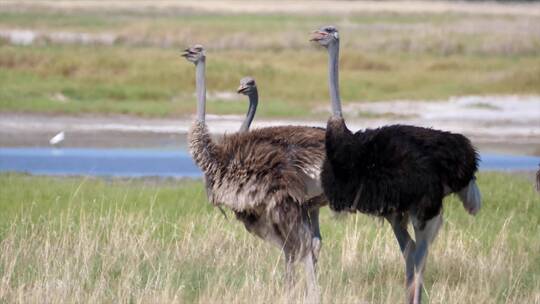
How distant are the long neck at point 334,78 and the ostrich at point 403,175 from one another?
2 cm

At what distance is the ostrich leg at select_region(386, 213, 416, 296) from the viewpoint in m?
7.30

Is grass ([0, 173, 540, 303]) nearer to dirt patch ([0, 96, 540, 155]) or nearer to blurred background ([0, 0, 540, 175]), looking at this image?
blurred background ([0, 0, 540, 175])

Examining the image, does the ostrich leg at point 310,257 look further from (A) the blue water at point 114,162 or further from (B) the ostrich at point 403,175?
(A) the blue water at point 114,162

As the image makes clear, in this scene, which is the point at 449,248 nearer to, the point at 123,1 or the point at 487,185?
the point at 487,185

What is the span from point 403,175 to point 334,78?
2.79 ft

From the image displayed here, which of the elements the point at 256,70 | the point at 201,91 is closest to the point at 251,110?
the point at 201,91

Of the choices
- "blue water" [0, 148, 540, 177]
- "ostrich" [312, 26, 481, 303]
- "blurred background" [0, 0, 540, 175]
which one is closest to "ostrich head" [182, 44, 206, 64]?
"ostrich" [312, 26, 481, 303]

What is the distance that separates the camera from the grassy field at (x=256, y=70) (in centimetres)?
2367

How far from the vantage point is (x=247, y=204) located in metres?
7.50

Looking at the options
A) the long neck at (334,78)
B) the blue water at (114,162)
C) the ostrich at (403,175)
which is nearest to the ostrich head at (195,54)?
the long neck at (334,78)

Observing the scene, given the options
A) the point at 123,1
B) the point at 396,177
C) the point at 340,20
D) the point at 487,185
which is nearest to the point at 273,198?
the point at 396,177

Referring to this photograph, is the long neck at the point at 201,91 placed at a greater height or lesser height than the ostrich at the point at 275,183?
greater

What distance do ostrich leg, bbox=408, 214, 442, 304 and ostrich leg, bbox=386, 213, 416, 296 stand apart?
0.06m

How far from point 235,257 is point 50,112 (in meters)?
14.1
